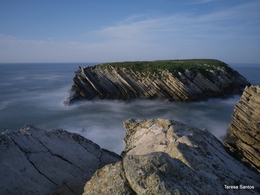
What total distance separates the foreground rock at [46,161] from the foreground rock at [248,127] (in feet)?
33.5

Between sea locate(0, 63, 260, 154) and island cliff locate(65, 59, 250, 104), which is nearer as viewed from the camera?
sea locate(0, 63, 260, 154)

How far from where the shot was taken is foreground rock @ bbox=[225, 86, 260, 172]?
14229 mm

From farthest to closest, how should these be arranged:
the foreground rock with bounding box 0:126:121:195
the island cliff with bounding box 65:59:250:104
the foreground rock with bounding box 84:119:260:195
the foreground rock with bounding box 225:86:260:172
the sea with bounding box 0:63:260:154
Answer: the island cliff with bounding box 65:59:250:104, the sea with bounding box 0:63:260:154, the foreground rock with bounding box 225:86:260:172, the foreground rock with bounding box 0:126:121:195, the foreground rock with bounding box 84:119:260:195

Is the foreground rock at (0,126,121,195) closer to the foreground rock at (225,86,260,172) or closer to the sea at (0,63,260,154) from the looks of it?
the foreground rock at (225,86,260,172)

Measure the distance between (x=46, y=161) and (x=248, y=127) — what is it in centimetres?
1544

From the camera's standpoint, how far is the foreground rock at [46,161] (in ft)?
18.9

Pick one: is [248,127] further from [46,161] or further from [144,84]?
[144,84]

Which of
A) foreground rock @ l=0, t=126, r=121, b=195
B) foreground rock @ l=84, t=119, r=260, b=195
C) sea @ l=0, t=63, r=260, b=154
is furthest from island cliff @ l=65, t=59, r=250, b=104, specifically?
foreground rock @ l=84, t=119, r=260, b=195

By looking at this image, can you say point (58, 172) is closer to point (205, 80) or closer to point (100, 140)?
point (100, 140)

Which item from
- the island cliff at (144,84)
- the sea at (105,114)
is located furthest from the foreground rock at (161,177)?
the island cliff at (144,84)

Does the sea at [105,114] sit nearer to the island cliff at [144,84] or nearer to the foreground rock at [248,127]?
the island cliff at [144,84]

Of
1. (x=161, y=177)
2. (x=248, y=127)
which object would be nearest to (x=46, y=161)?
(x=161, y=177)

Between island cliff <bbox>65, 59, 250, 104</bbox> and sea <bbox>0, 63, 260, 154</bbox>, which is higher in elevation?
island cliff <bbox>65, 59, 250, 104</bbox>

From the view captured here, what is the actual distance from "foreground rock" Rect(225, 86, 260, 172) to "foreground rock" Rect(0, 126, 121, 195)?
33.5 ft
